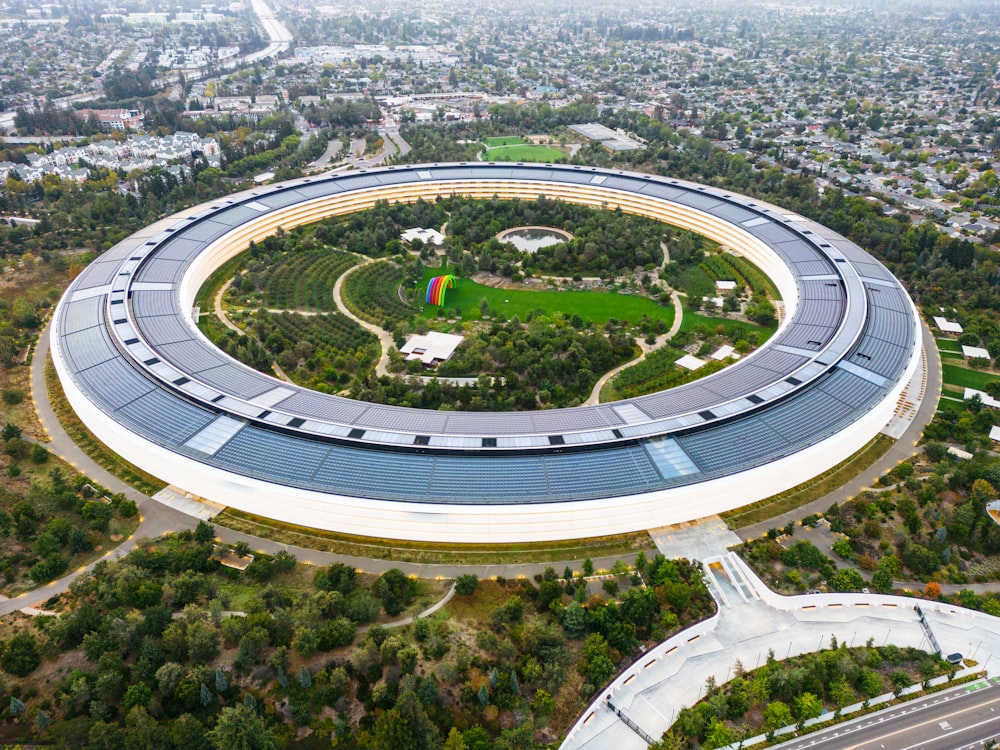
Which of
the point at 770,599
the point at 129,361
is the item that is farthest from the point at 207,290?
the point at 770,599

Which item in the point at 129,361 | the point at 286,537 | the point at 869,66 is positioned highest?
the point at 869,66

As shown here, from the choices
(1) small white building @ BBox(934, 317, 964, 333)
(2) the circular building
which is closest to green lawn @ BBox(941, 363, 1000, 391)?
(2) the circular building

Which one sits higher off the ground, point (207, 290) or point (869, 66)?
point (869, 66)

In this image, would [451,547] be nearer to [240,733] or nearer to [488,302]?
[240,733]

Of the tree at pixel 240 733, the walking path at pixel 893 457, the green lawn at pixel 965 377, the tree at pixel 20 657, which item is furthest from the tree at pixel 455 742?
the green lawn at pixel 965 377

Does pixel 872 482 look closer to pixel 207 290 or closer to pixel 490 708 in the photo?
pixel 490 708

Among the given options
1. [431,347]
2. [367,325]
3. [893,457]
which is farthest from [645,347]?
[367,325]
